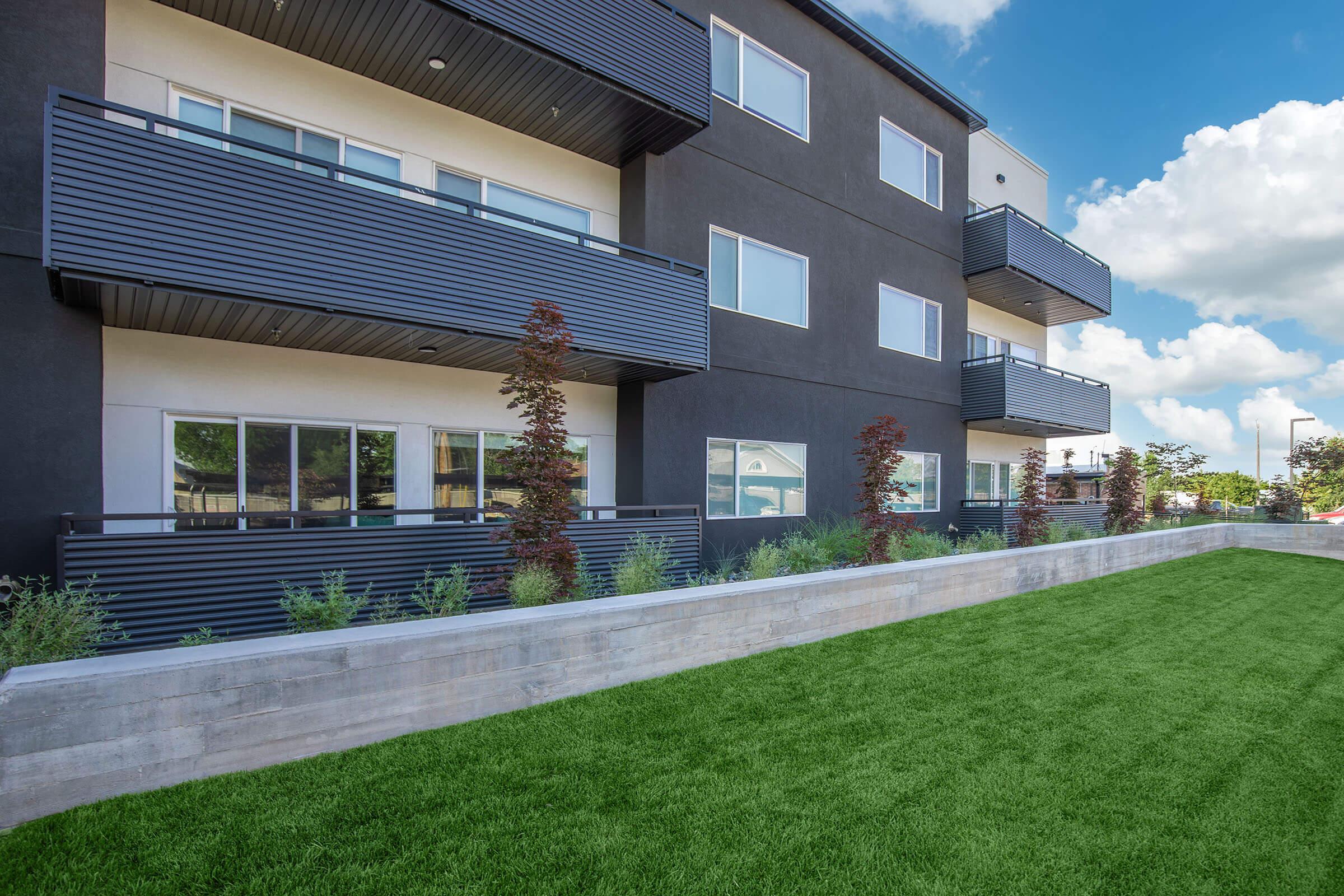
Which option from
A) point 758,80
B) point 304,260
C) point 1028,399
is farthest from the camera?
point 1028,399

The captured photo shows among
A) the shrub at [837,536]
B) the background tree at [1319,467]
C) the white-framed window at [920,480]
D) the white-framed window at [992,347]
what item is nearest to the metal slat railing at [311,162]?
the shrub at [837,536]

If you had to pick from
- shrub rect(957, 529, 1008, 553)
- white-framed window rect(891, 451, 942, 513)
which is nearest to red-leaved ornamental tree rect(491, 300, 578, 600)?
shrub rect(957, 529, 1008, 553)

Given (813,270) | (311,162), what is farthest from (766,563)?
(311,162)

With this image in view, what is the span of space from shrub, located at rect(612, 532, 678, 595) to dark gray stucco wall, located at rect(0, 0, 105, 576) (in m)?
5.14

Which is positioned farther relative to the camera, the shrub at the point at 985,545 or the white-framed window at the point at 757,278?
the shrub at the point at 985,545

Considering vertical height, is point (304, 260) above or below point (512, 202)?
below

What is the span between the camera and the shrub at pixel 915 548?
8.98m

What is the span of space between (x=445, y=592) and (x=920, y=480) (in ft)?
37.1

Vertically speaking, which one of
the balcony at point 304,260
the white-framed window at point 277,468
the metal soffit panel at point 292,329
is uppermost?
the balcony at point 304,260

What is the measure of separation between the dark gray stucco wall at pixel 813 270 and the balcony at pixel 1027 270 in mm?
521

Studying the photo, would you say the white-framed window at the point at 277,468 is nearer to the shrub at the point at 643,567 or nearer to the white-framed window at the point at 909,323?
the shrub at the point at 643,567

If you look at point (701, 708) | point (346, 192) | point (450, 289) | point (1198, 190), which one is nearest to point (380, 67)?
point (346, 192)

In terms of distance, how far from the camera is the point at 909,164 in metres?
14.5

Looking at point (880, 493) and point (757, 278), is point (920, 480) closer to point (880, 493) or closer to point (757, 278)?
point (880, 493)
